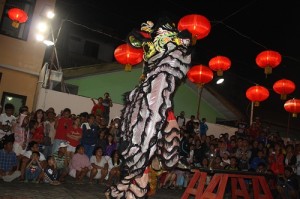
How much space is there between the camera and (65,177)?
7.38 meters

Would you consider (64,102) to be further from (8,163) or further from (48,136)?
(8,163)

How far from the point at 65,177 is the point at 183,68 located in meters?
5.15

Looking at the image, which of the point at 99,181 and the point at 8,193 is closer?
the point at 8,193

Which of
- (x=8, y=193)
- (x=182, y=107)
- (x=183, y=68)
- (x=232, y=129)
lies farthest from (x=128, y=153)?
(x=182, y=107)

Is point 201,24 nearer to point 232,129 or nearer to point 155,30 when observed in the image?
point 155,30

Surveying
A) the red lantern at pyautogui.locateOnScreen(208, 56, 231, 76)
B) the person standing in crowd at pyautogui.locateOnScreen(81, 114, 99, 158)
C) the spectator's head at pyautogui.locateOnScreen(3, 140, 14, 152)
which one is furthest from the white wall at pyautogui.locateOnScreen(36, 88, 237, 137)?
the red lantern at pyautogui.locateOnScreen(208, 56, 231, 76)

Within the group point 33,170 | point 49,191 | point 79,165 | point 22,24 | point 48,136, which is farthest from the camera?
point 22,24

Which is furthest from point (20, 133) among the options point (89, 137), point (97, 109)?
point (97, 109)

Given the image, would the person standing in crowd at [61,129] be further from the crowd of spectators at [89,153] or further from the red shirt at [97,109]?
the red shirt at [97,109]

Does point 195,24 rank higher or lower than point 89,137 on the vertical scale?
higher

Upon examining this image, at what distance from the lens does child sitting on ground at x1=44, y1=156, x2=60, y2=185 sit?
652 cm

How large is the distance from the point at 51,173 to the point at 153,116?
14.3 ft

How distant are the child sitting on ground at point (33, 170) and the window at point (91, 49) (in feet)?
49.5

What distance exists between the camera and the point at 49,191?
5629 mm
